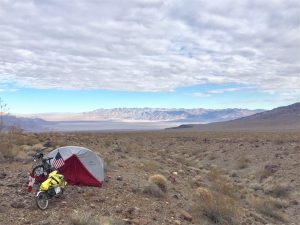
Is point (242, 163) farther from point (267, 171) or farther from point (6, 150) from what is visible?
point (6, 150)

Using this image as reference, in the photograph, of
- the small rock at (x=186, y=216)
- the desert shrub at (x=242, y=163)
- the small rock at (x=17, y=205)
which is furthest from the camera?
the desert shrub at (x=242, y=163)

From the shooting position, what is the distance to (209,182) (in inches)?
878

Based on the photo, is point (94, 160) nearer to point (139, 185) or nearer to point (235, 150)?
point (139, 185)

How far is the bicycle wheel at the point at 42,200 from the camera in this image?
1156cm

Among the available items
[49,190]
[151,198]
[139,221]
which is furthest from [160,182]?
[49,190]

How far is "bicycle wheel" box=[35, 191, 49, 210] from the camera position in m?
11.6

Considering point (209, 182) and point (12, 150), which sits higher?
point (12, 150)

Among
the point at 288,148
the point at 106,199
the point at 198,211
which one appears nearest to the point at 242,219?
the point at 198,211

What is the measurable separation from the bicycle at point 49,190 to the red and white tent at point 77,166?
5.33ft

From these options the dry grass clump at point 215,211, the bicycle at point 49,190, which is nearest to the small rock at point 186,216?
the dry grass clump at point 215,211

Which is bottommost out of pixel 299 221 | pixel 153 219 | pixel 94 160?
pixel 299 221

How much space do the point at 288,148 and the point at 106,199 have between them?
25152mm

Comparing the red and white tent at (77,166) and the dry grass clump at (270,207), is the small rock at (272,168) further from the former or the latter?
the red and white tent at (77,166)

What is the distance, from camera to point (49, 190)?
1193 cm
